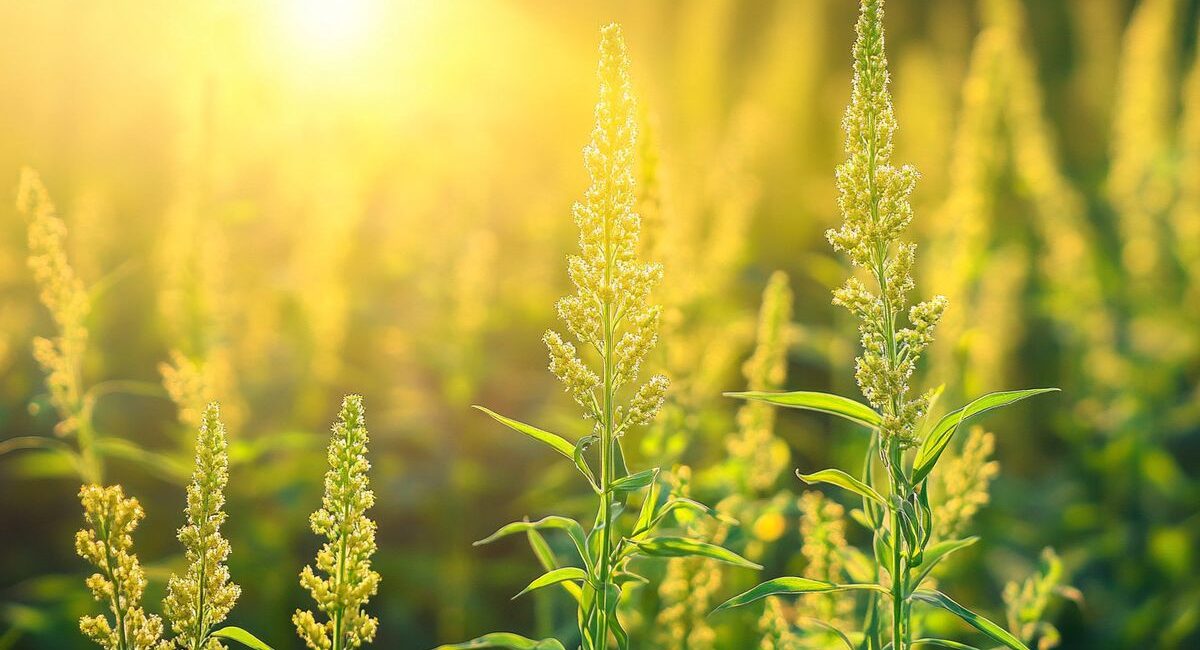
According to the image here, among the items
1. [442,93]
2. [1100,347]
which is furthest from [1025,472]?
[442,93]

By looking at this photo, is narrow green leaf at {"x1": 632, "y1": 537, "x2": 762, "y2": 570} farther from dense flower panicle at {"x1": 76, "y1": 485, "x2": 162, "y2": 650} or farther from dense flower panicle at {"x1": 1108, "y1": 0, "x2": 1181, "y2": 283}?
dense flower panicle at {"x1": 1108, "y1": 0, "x2": 1181, "y2": 283}

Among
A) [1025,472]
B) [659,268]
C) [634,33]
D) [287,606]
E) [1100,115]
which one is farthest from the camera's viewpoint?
[1100,115]

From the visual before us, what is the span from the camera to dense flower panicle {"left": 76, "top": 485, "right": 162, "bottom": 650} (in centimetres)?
153

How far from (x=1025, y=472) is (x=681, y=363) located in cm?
347

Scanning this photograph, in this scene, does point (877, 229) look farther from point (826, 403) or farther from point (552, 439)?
point (552, 439)

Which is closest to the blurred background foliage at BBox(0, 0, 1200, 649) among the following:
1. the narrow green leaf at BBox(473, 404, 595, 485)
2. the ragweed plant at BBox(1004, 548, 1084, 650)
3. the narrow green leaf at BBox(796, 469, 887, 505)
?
the ragweed plant at BBox(1004, 548, 1084, 650)

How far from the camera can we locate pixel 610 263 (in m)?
1.56

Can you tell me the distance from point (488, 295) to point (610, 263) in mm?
3836

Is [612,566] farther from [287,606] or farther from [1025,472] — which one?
[1025,472]

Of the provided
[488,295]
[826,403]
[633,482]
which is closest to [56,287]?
[633,482]

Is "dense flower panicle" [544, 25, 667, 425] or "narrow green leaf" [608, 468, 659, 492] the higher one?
"dense flower panicle" [544, 25, 667, 425]

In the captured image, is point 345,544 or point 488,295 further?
point 488,295

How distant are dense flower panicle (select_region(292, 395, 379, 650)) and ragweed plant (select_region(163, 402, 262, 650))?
13cm

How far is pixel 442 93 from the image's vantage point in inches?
229
